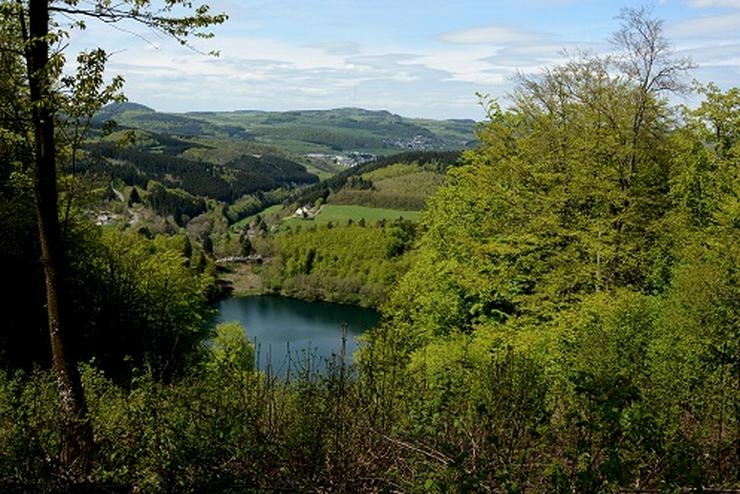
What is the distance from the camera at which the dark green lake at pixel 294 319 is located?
50.6m

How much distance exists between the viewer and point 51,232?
6184mm

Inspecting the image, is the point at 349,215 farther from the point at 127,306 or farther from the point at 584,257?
the point at 584,257

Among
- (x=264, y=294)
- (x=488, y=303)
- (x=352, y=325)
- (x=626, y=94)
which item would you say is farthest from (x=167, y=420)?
(x=264, y=294)

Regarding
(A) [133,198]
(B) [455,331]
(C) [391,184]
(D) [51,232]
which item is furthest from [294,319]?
(C) [391,184]

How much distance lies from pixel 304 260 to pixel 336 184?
69576 mm

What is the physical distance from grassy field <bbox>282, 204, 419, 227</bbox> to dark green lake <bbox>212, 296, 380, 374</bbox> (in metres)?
35.1

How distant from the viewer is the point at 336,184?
147m

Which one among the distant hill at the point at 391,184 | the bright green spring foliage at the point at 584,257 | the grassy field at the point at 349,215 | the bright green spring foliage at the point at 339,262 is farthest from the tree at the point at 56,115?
the distant hill at the point at 391,184

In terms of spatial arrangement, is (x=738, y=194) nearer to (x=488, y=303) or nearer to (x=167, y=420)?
(x=488, y=303)

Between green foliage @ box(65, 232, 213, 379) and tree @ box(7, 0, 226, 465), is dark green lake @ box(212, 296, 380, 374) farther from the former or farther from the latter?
tree @ box(7, 0, 226, 465)

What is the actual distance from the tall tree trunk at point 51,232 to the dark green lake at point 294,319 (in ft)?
121

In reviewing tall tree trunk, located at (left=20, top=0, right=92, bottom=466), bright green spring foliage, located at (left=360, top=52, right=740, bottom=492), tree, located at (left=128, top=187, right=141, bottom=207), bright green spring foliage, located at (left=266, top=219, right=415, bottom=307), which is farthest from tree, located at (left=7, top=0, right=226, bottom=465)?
tree, located at (left=128, top=187, right=141, bottom=207)

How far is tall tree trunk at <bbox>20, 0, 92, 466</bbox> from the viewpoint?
19.0ft

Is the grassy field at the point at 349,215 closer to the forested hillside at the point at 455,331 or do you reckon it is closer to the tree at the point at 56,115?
the forested hillside at the point at 455,331
